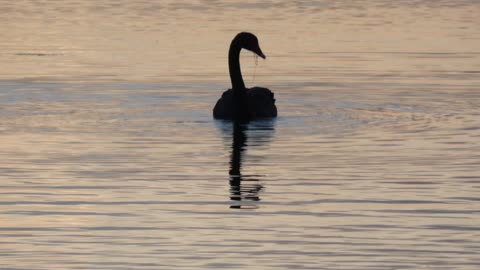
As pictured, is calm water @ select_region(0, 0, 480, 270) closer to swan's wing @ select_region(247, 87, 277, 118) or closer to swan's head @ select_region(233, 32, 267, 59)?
swan's wing @ select_region(247, 87, 277, 118)

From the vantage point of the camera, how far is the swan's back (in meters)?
22.2

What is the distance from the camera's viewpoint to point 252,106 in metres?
22.6

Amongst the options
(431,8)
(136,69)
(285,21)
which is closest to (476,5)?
(431,8)

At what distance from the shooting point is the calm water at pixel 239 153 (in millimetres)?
12547

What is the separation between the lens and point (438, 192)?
1516cm

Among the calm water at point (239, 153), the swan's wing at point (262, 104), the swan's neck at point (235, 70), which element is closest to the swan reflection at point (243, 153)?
the calm water at point (239, 153)

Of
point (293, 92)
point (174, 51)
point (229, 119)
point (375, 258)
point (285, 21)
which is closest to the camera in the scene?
point (375, 258)

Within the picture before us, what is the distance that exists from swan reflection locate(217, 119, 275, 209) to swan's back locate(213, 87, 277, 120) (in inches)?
6.5

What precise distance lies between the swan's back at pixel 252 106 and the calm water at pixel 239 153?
1.05ft

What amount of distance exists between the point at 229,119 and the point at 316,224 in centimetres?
886

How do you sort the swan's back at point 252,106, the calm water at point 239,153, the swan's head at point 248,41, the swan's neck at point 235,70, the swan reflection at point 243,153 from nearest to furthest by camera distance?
the calm water at point 239,153 < the swan reflection at point 243,153 < the swan's back at point 252,106 < the swan's neck at point 235,70 < the swan's head at point 248,41

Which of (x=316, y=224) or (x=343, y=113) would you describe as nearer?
(x=316, y=224)

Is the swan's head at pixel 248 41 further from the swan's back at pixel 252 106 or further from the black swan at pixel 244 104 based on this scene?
the swan's back at pixel 252 106

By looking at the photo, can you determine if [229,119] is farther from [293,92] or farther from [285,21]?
[285,21]
